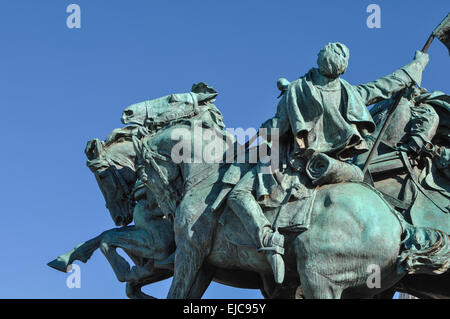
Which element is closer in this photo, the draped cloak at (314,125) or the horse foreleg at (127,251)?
the draped cloak at (314,125)

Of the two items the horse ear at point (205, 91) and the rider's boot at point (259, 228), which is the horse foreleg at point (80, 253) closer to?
the horse ear at point (205, 91)

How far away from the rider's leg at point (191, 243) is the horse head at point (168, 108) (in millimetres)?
1281

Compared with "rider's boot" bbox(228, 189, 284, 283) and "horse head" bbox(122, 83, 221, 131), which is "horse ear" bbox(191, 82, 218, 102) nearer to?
"horse head" bbox(122, 83, 221, 131)

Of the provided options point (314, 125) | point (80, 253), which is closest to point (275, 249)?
point (314, 125)

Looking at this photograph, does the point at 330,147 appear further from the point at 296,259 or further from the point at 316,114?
the point at 296,259

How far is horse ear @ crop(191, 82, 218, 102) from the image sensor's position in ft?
38.9

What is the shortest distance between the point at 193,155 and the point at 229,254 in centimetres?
120

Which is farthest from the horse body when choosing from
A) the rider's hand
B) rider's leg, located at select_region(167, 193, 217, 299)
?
the rider's hand

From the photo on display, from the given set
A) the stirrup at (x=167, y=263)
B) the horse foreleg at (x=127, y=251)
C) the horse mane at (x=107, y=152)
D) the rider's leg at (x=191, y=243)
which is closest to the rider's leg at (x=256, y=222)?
the rider's leg at (x=191, y=243)

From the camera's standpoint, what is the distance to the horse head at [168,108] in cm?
1168

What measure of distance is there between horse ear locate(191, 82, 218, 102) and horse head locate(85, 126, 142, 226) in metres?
1.09

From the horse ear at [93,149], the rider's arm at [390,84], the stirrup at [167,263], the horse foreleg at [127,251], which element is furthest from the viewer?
the horse ear at [93,149]

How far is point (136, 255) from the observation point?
38.9 feet
